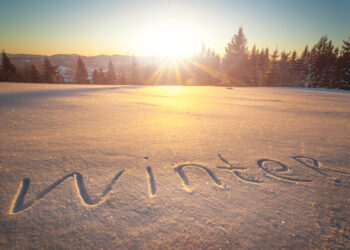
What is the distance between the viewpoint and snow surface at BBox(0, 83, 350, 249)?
744 millimetres

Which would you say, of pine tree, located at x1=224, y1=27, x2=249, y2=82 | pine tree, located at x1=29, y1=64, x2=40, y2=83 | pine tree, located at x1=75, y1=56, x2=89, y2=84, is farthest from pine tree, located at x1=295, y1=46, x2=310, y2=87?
pine tree, located at x1=29, y1=64, x2=40, y2=83

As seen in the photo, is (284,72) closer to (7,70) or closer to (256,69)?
(256,69)

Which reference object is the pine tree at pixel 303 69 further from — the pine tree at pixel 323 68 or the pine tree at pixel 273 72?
the pine tree at pixel 273 72

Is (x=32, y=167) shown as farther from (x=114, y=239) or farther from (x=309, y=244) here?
(x=309, y=244)

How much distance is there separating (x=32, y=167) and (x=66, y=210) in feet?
1.95

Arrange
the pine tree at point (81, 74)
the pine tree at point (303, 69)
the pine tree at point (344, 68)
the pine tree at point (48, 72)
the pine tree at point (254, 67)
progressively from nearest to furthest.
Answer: the pine tree at point (344, 68) < the pine tree at point (48, 72) < the pine tree at point (254, 67) < the pine tree at point (303, 69) < the pine tree at point (81, 74)

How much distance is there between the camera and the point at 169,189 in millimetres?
1024

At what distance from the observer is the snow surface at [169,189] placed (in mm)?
744

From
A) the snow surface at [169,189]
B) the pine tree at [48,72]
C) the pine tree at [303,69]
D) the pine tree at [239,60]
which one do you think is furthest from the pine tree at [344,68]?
the pine tree at [48,72]

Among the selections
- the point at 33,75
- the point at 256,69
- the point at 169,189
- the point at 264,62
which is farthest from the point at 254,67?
the point at 33,75

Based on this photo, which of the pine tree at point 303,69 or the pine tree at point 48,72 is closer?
the pine tree at point 48,72

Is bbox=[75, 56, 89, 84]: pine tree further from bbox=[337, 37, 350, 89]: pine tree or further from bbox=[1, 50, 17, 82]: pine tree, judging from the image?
bbox=[337, 37, 350, 89]: pine tree

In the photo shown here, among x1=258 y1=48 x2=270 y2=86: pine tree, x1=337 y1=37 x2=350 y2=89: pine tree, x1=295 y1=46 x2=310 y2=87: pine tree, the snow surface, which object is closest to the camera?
the snow surface

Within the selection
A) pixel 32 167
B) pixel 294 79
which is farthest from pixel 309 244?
pixel 294 79
